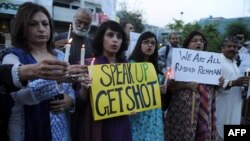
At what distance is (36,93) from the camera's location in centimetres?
197

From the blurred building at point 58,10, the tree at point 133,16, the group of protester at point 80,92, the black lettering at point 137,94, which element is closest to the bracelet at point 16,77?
the group of protester at point 80,92

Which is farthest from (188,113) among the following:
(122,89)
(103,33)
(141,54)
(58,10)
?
(58,10)

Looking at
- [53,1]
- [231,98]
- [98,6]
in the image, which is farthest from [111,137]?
[98,6]

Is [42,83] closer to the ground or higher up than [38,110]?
higher up

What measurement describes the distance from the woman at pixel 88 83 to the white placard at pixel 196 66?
840mm

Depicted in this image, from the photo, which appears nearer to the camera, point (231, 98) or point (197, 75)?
point (197, 75)

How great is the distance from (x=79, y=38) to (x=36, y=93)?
7.45ft

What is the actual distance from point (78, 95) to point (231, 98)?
262 cm

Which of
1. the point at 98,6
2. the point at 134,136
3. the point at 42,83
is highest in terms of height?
the point at 98,6

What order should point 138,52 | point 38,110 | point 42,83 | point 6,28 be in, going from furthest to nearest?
1. point 6,28
2. point 138,52
3. point 38,110
4. point 42,83

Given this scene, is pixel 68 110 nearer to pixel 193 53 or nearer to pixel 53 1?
pixel 193 53

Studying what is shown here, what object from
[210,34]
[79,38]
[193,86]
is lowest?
[193,86]

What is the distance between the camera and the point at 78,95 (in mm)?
2717

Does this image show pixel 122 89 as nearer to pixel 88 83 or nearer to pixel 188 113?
pixel 88 83
